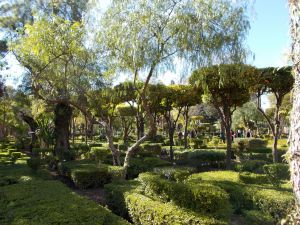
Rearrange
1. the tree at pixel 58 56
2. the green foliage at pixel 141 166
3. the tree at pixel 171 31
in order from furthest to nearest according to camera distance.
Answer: the green foliage at pixel 141 166 < the tree at pixel 58 56 < the tree at pixel 171 31

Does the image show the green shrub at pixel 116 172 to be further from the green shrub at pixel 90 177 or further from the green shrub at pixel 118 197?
the green shrub at pixel 118 197

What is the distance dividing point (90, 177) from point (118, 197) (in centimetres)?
383

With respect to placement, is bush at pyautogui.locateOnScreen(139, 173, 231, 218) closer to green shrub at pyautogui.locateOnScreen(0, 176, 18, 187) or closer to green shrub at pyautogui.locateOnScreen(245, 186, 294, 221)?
green shrub at pyautogui.locateOnScreen(245, 186, 294, 221)

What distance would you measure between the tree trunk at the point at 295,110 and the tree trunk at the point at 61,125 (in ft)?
52.2

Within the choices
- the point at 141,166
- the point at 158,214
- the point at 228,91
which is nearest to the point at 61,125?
the point at 141,166

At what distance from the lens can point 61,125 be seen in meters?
18.3

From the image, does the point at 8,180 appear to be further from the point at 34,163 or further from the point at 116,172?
the point at 116,172

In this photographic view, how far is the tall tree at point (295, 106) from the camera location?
10.5 ft

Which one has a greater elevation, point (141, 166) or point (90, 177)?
point (141, 166)

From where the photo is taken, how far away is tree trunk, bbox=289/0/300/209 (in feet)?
10.5

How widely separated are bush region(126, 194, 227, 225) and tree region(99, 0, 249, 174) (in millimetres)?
3923

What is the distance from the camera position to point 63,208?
6.61m

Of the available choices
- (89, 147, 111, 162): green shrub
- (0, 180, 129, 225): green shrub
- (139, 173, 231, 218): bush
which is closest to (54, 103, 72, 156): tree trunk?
(89, 147, 111, 162): green shrub

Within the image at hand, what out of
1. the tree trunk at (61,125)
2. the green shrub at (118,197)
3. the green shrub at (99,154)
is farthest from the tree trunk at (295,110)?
the tree trunk at (61,125)
